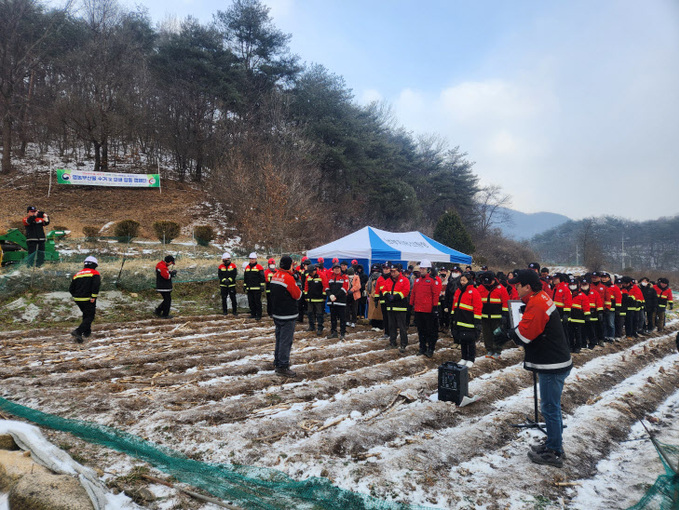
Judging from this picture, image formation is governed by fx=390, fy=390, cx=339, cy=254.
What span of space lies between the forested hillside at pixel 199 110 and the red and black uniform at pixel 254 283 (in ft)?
47.3

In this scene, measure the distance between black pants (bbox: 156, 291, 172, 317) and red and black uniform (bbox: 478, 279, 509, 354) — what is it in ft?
27.3

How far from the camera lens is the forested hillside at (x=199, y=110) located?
92.2 ft

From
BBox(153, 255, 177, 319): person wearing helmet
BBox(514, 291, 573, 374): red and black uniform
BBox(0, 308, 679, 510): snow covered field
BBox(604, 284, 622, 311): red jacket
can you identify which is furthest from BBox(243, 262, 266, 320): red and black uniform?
BBox(604, 284, 622, 311): red jacket

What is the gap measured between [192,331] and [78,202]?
24.4 meters

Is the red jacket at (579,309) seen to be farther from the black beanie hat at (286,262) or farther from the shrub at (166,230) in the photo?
the shrub at (166,230)

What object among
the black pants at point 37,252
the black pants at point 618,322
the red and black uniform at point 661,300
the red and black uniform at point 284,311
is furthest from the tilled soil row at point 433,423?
the black pants at point 37,252

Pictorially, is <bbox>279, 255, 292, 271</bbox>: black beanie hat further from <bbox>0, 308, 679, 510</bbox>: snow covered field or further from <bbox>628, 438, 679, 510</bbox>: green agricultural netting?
<bbox>628, 438, 679, 510</bbox>: green agricultural netting

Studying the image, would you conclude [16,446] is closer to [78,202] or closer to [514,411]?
[514,411]

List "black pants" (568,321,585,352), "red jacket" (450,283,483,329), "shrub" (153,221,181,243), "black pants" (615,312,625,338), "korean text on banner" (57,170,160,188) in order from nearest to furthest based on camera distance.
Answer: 1. "red jacket" (450,283,483,329)
2. "black pants" (568,321,585,352)
3. "black pants" (615,312,625,338)
4. "shrub" (153,221,181,243)
5. "korean text on banner" (57,170,160,188)

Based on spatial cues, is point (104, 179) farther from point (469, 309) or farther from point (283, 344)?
point (469, 309)

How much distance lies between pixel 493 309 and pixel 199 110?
1243 inches

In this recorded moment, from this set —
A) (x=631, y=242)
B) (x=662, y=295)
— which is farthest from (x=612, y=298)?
(x=631, y=242)

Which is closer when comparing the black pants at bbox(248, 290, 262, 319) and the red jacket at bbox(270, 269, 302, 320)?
the red jacket at bbox(270, 269, 302, 320)

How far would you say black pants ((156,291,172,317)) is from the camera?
10989mm
